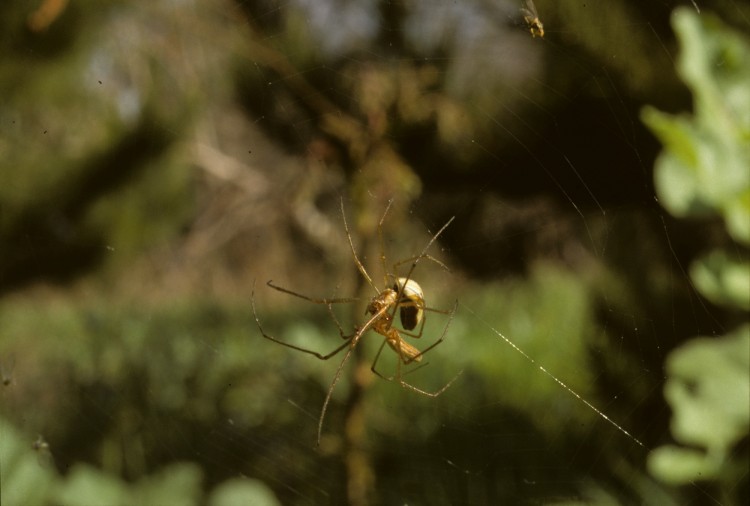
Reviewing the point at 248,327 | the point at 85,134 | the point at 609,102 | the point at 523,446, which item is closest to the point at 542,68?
the point at 609,102

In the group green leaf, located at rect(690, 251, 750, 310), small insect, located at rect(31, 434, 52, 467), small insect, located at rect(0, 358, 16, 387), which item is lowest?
small insect, located at rect(0, 358, 16, 387)

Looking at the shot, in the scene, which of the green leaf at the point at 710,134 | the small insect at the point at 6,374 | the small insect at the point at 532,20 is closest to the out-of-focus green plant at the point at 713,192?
the green leaf at the point at 710,134

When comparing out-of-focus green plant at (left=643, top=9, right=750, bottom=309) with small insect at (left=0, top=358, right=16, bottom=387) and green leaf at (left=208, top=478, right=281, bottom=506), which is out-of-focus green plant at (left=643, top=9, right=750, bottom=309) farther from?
small insect at (left=0, top=358, right=16, bottom=387)

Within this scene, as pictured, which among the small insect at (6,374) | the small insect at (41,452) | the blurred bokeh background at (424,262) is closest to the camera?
the blurred bokeh background at (424,262)

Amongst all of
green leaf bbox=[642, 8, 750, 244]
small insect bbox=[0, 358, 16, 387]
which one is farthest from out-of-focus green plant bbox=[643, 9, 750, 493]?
small insect bbox=[0, 358, 16, 387]

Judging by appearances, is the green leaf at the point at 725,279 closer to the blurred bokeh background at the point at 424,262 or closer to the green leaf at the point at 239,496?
the blurred bokeh background at the point at 424,262

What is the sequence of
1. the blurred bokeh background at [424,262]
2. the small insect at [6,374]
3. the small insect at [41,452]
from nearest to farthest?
the blurred bokeh background at [424,262]
the small insect at [41,452]
the small insect at [6,374]

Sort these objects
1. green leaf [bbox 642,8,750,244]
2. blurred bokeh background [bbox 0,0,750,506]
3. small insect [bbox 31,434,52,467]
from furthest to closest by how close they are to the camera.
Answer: small insect [bbox 31,434,52,467]
blurred bokeh background [bbox 0,0,750,506]
green leaf [bbox 642,8,750,244]

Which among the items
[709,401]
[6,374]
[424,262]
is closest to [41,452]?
[6,374]
